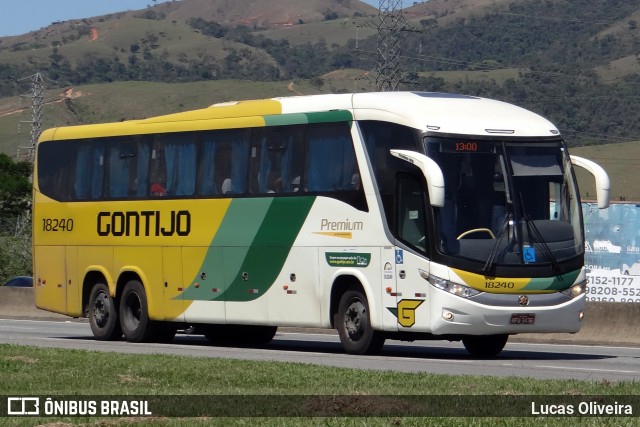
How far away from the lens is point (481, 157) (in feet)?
67.4

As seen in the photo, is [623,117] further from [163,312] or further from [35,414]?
[35,414]

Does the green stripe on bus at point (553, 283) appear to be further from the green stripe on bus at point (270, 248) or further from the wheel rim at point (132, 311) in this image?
the wheel rim at point (132, 311)

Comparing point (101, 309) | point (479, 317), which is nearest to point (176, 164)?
point (101, 309)

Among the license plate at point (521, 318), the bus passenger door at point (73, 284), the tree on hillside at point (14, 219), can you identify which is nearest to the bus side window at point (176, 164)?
the bus passenger door at point (73, 284)

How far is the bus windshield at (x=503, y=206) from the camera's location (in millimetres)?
20141

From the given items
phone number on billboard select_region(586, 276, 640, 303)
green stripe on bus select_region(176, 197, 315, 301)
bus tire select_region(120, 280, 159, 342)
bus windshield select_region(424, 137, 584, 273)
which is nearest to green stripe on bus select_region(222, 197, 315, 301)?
green stripe on bus select_region(176, 197, 315, 301)

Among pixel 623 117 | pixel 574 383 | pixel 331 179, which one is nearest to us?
pixel 574 383

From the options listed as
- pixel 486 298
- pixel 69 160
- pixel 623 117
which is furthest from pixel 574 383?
pixel 623 117

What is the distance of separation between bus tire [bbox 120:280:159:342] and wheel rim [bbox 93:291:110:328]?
1.48ft

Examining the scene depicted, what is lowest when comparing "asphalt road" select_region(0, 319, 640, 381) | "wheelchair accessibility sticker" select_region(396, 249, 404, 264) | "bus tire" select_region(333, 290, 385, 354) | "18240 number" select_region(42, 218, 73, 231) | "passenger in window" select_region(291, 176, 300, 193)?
"asphalt road" select_region(0, 319, 640, 381)

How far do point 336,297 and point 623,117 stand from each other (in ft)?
502

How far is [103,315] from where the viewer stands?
26.4m

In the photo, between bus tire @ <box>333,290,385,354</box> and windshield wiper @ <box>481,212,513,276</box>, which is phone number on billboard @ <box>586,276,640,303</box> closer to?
bus tire @ <box>333,290,385,354</box>

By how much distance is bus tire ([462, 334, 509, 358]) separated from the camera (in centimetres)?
2203
